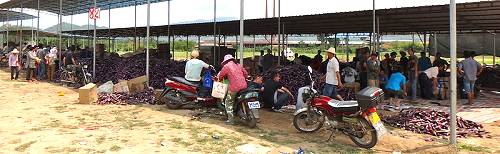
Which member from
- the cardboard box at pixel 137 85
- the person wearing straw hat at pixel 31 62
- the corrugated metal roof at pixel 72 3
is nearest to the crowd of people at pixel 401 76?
the cardboard box at pixel 137 85

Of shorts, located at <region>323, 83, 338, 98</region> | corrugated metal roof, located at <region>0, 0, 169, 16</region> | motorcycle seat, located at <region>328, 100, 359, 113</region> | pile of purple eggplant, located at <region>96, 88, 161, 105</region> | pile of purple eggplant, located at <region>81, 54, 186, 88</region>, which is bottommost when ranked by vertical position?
pile of purple eggplant, located at <region>96, 88, 161, 105</region>

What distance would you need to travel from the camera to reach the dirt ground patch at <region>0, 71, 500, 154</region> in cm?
631

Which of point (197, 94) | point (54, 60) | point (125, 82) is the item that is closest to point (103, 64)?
point (54, 60)

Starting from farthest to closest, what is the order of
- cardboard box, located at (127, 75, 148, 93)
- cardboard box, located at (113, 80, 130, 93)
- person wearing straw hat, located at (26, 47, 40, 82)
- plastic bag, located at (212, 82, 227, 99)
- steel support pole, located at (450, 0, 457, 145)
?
person wearing straw hat, located at (26, 47, 40, 82), cardboard box, located at (127, 75, 148, 93), cardboard box, located at (113, 80, 130, 93), plastic bag, located at (212, 82, 227, 99), steel support pole, located at (450, 0, 457, 145)

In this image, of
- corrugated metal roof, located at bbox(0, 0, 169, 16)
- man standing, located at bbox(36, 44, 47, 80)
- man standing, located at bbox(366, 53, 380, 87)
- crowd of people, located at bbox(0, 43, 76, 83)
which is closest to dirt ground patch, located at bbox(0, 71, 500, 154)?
man standing, located at bbox(366, 53, 380, 87)

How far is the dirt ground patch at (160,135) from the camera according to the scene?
6.31 metres

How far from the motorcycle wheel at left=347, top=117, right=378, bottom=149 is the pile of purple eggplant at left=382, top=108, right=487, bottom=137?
4.99 ft

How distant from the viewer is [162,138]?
22.6ft

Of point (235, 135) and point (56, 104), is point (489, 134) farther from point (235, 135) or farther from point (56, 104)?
point (56, 104)

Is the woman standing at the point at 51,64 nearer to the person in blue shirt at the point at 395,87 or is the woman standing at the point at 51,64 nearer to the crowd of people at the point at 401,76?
the crowd of people at the point at 401,76

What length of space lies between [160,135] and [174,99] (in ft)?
9.10

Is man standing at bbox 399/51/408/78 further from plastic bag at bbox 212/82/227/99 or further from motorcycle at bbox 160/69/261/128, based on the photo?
plastic bag at bbox 212/82/227/99

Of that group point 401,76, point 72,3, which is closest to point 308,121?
point 401,76

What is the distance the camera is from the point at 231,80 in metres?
8.06
